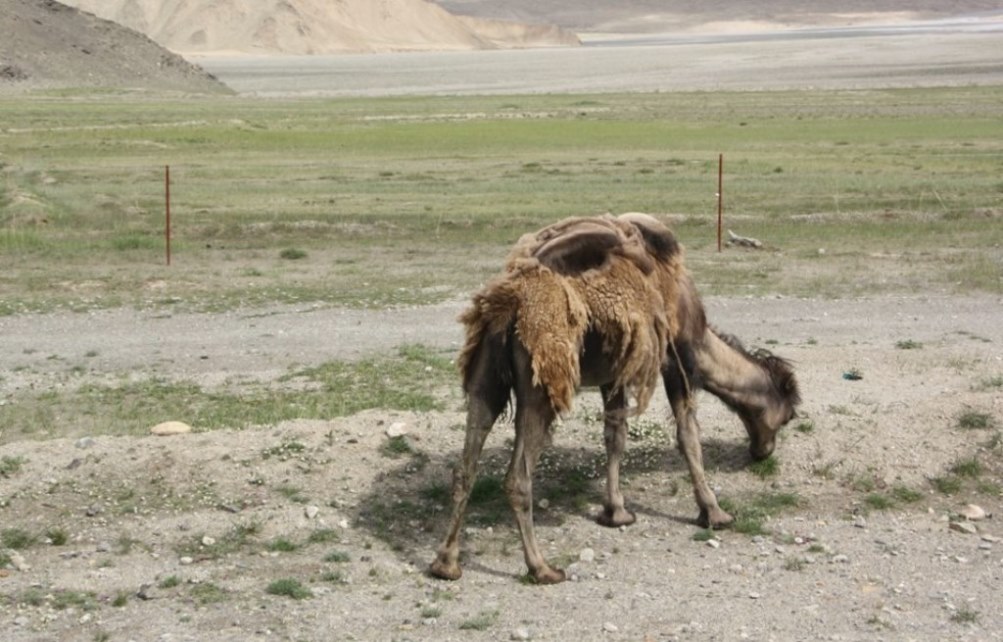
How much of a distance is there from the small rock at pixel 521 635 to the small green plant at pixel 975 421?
482cm

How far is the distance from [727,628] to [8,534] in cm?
475

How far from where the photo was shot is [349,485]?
10672 mm

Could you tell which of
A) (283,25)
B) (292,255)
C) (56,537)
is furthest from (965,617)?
(283,25)

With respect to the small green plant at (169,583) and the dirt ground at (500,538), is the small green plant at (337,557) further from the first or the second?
the small green plant at (169,583)

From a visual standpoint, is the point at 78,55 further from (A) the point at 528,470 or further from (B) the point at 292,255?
(A) the point at 528,470

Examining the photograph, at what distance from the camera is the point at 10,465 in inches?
421

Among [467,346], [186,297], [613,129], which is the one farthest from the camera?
[613,129]

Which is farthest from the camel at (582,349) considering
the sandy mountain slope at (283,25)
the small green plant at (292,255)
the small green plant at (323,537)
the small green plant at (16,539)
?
the sandy mountain slope at (283,25)

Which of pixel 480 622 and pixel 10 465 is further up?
pixel 10 465

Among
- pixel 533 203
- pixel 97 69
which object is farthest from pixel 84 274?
pixel 97 69

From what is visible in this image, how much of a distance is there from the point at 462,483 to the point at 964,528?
3.56 m

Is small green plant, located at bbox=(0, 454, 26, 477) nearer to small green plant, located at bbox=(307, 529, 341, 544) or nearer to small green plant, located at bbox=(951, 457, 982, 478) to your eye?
small green plant, located at bbox=(307, 529, 341, 544)

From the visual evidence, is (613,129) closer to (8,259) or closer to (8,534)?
(8,259)

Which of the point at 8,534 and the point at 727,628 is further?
the point at 8,534
